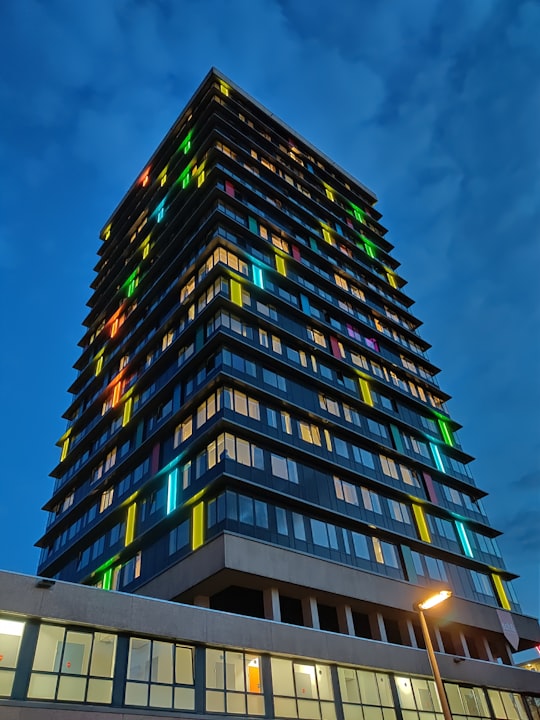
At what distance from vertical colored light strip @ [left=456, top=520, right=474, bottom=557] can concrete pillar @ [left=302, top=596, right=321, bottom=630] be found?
803 inches

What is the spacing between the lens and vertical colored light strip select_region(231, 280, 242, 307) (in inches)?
1831

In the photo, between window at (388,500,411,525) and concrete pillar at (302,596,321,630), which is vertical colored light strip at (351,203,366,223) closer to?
window at (388,500,411,525)

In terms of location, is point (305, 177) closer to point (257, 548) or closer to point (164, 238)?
point (164, 238)

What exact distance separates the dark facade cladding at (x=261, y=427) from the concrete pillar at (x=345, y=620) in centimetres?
17

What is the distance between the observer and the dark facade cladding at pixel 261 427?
120ft

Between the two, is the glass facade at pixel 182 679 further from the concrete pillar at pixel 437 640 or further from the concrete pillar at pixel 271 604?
the concrete pillar at pixel 437 640

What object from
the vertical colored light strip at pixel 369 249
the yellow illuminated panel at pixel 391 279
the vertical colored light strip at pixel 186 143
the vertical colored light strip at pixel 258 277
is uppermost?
the vertical colored light strip at pixel 186 143

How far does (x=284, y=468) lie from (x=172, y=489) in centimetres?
799

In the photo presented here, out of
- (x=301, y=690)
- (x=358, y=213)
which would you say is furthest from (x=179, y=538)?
(x=358, y=213)

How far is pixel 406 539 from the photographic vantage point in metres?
44.1

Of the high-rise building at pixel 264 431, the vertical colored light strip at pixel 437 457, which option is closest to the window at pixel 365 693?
the high-rise building at pixel 264 431

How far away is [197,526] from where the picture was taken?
35688 mm

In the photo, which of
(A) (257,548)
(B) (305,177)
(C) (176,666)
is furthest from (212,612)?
(B) (305,177)

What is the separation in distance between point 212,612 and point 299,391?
Answer: 2109 centimetres
